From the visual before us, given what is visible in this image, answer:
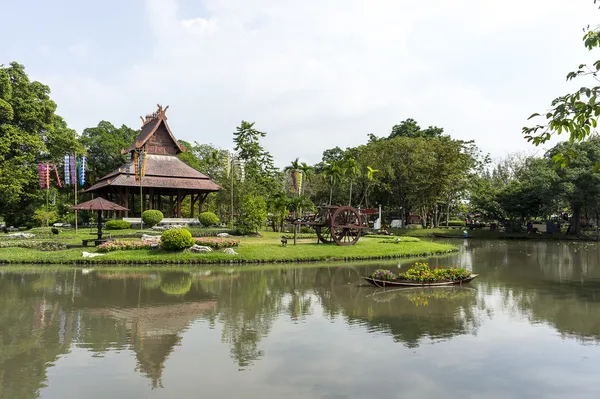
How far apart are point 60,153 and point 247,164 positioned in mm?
20423

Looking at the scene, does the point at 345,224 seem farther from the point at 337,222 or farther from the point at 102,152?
the point at 102,152

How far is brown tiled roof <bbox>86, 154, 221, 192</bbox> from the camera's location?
114ft

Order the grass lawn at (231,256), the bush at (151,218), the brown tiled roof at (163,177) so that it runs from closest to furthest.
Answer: the grass lawn at (231,256)
the bush at (151,218)
the brown tiled roof at (163,177)

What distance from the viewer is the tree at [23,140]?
32.9 m

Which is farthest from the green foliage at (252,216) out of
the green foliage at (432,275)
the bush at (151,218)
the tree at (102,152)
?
the tree at (102,152)

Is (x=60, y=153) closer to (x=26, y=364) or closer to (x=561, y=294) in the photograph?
(x=26, y=364)

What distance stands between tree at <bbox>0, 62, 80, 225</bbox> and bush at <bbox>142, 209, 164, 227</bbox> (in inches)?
374

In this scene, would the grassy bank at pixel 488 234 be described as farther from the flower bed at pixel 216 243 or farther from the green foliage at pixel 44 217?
the green foliage at pixel 44 217

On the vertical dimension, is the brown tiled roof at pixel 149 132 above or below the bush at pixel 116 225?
above

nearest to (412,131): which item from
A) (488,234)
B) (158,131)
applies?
(488,234)

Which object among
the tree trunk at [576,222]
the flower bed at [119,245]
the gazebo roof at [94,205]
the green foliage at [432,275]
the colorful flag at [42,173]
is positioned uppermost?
the colorful flag at [42,173]

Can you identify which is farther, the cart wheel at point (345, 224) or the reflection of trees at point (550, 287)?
the cart wheel at point (345, 224)

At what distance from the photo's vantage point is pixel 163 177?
121ft

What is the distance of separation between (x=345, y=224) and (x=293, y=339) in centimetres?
1792
